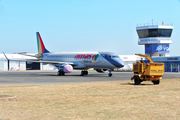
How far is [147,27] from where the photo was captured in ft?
260

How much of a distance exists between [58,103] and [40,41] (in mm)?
42494

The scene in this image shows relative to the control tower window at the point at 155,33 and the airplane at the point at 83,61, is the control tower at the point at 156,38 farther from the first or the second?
the airplane at the point at 83,61

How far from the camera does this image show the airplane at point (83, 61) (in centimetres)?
4065

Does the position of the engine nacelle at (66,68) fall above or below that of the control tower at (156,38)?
below

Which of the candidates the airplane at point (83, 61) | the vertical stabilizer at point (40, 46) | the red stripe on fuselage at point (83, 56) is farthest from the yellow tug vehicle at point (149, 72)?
the vertical stabilizer at point (40, 46)

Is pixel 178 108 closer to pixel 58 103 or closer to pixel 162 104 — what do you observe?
pixel 162 104

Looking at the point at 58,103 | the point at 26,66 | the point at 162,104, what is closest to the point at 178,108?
the point at 162,104

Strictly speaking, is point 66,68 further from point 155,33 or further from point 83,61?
point 155,33

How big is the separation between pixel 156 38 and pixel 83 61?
39.5 metres

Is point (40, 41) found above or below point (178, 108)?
above

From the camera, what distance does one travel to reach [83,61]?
44.7m

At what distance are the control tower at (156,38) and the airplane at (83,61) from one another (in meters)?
36.5

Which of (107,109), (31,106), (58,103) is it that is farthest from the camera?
(58,103)

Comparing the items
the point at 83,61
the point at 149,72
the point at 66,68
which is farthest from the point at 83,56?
A: the point at 149,72
